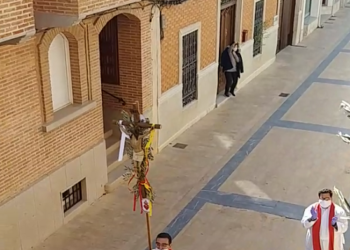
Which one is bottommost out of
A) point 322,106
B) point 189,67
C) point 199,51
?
point 322,106

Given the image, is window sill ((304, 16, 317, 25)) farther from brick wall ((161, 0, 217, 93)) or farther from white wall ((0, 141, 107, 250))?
white wall ((0, 141, 107, 250))

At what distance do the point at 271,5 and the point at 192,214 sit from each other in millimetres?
11496

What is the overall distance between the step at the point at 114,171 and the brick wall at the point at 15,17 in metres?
4.50

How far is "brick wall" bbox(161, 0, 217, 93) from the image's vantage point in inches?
513

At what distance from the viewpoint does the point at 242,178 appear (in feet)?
39.7

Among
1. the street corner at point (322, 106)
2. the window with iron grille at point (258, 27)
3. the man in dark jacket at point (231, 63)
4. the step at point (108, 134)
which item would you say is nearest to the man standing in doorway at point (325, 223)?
the step at point (108, 134)

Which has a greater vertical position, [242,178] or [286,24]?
[286,24]

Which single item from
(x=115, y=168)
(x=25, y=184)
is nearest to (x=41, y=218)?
(x=25, y=184)

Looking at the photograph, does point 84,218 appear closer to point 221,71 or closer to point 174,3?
point 174,3

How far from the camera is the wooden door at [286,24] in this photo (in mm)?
23719

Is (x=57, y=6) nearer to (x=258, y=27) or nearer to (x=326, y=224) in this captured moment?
(x=326, y=224)

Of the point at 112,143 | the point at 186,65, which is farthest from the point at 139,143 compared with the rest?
the point at 186,65

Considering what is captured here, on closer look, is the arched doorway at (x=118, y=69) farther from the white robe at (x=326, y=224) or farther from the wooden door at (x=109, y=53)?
the white robe at (x=326, y=224)

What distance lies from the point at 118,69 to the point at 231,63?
5282 millimetres
